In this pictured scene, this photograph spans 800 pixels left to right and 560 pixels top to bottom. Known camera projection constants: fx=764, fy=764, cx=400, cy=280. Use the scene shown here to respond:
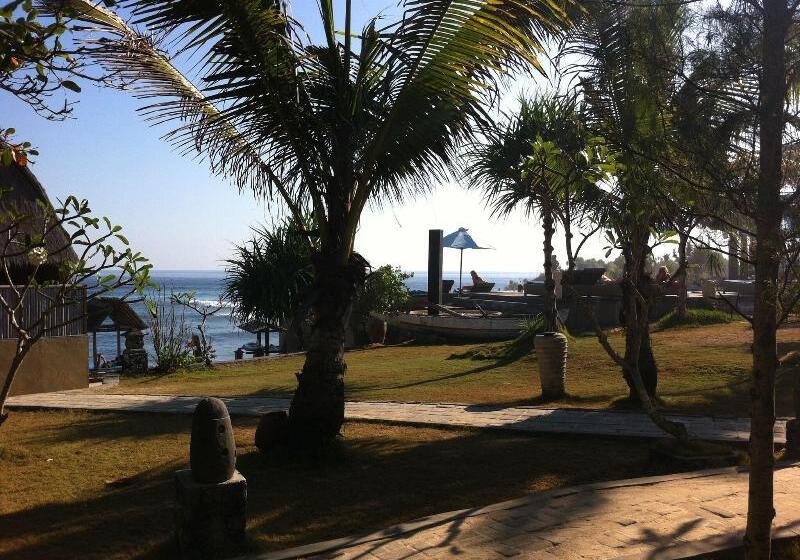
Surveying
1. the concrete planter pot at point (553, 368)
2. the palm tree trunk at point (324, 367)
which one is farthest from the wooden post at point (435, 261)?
the palm tree trunk at point (324, 367)

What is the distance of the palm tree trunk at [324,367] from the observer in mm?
6859

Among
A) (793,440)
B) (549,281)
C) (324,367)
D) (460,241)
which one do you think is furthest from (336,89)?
(460,241)

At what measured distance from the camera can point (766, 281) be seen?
12.7 ft

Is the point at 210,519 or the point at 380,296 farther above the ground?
the point at 380,296

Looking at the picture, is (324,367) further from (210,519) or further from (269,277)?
(269,277)

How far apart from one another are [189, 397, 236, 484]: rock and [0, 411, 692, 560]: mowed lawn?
0.51 meters

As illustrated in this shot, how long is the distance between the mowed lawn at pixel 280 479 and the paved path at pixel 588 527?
0.32 m

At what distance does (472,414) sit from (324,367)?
313 cm

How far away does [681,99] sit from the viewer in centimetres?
457

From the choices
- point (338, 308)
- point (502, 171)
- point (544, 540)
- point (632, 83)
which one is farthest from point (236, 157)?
point (502, 171)

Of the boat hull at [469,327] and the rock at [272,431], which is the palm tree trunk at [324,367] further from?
the boat hull at [469,327]

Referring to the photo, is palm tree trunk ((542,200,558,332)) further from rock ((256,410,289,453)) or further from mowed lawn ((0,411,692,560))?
rock ((256,410,289,453))

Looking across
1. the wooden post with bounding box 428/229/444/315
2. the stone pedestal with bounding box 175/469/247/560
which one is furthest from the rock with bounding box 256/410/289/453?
the wooden post with bounding box 428/229/444/315

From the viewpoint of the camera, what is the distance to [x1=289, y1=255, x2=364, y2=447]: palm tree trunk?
22.5 ft
